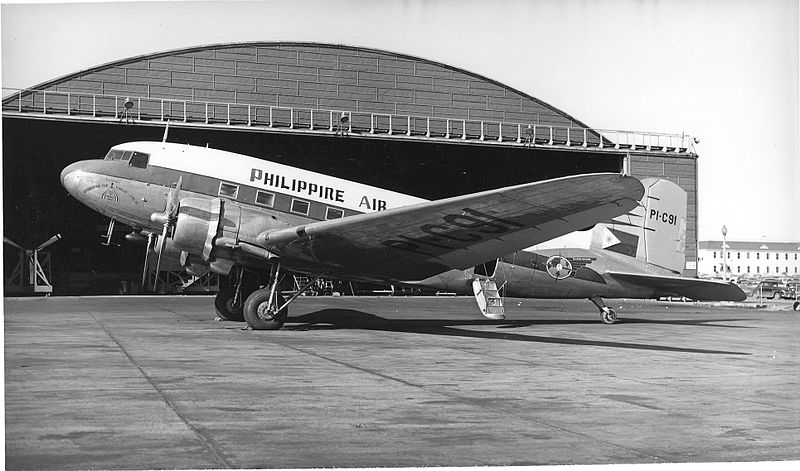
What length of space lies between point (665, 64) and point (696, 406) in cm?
605

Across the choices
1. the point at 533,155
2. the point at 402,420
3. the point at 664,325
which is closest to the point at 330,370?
the point at 402,420

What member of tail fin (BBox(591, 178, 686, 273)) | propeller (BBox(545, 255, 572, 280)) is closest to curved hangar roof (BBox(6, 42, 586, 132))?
propeller (BBox(545, 255, 572, 280))

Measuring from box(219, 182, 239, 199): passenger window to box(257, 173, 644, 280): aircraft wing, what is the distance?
1746 millimetres

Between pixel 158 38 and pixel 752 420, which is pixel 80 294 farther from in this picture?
pixel 752 420

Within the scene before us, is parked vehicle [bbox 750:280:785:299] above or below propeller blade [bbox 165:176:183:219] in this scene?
below

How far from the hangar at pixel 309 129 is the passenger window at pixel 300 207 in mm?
15365

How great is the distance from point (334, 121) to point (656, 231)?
2033cm

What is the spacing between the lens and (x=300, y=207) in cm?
1805

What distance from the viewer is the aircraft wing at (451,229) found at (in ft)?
43.8

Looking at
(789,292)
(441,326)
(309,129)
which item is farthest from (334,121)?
(789,292)

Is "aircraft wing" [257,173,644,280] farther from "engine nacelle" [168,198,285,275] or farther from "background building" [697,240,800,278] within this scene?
"background building" [697,240,800,278]

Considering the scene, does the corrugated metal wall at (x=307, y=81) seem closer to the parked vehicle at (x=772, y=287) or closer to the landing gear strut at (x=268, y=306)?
the parked vehicle at (x=772, y=287)

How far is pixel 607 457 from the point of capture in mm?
5832

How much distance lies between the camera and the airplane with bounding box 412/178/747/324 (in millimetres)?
20312
